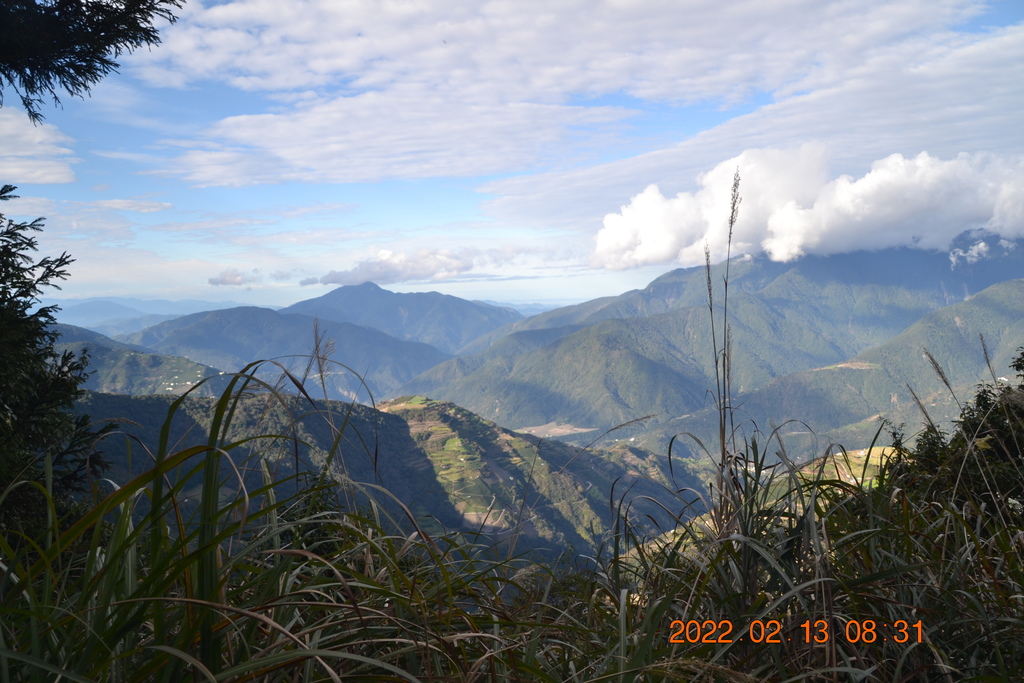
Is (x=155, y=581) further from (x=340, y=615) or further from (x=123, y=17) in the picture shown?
(x=123, y=17)

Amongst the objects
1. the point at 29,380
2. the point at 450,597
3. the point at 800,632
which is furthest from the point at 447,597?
the point at 29,380

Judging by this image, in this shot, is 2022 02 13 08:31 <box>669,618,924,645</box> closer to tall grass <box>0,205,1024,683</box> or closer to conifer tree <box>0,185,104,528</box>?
tall grass <box>0,205,1024,683</box>

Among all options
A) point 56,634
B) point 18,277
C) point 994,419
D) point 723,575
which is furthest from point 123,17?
point 994,419

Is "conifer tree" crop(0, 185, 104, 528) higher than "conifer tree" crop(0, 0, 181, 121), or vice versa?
"conifer tree" crop(0, 0, 181, 121)

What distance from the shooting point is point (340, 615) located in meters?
1.58

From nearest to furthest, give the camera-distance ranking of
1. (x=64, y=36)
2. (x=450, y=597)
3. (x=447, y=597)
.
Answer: (x=450, y=597) → (x=447, y=597) → (x=64, y=36)

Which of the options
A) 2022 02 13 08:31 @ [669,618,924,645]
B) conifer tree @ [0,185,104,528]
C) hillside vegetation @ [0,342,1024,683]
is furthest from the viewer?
conifer tree @ [0,185,104,528]

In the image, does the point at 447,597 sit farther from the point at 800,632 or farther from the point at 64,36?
the point at 64,36

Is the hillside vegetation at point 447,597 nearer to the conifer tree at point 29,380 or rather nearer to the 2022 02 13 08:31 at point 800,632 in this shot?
the 2022 02 13 08:31 at point 800,632

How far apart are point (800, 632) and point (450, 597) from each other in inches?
43.5

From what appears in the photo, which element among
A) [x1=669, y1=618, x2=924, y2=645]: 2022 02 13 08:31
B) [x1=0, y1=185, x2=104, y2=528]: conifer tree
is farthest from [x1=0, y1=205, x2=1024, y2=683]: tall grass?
[x1=0, y1=185, x2=104, y2=528]: conifer tree

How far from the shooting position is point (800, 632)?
6.09 ft

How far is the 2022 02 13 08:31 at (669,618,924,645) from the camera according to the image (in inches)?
69.0

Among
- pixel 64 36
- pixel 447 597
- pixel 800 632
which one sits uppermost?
pixel 64 36
